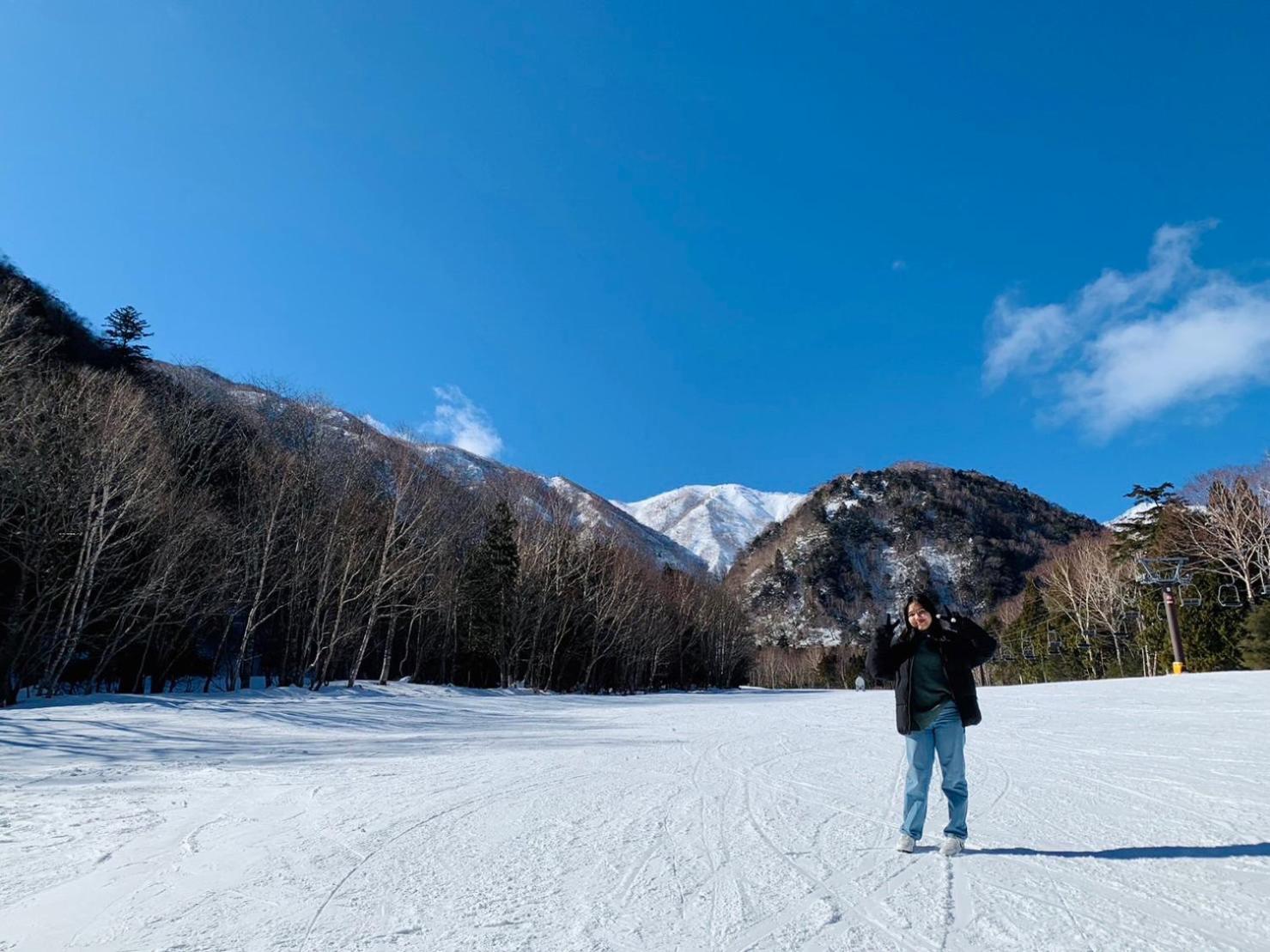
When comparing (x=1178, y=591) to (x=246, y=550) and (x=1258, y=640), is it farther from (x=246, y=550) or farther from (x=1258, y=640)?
(x=246, y=550)

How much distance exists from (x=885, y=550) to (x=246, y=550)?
514 ft

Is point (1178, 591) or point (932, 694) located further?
point (1178, 591)

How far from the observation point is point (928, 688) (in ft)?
15.2

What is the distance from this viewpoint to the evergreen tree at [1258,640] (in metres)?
34.3

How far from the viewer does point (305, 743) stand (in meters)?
11.6

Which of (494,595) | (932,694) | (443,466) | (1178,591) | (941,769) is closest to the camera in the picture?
(941,769)

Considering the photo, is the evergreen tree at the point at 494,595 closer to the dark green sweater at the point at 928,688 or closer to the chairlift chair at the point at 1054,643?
the dark green sweater at the point at 928,688

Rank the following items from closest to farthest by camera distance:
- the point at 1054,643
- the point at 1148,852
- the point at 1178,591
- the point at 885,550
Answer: the point at 1148,852 → the point at 1178,591 → the point at 1054,643 → the point at 885,550

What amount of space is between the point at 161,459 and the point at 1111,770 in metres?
24.5

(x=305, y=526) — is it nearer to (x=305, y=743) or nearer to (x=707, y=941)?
(x=305, y=743)

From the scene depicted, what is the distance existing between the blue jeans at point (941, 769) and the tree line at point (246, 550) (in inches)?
818

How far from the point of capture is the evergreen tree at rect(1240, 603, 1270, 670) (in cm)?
3434

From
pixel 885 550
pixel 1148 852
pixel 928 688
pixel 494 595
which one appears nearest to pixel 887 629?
pixel 928 688

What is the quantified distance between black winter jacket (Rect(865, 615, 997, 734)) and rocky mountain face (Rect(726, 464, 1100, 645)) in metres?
138
